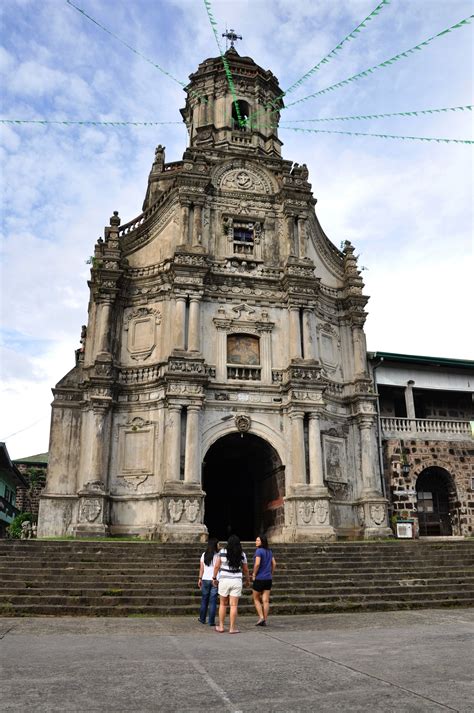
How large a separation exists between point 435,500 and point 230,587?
1785cm

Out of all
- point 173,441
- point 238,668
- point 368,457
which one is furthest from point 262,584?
point 368,457

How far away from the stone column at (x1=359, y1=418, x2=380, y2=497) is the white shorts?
45.3 ft

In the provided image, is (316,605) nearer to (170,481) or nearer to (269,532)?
(170,481)

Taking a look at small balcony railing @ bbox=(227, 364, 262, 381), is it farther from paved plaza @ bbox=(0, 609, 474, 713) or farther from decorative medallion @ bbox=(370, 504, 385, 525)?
paved plaza @ bbox=(0, 609, 474, 713)

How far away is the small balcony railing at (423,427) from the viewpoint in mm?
25250

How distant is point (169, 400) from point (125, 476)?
316 cm

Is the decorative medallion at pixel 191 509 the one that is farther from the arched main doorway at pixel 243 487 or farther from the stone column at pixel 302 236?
the stone column at pixel 302 236

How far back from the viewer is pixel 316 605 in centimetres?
1300

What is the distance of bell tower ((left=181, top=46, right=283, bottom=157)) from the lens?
2845 centimetres

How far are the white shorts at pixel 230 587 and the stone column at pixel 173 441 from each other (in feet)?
34.9

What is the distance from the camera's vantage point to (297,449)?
21719mm

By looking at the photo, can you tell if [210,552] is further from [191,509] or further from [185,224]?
[185,224]

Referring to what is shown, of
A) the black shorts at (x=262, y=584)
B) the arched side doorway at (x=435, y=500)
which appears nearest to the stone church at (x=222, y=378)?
the arched side doorway at (x=435, y=500)

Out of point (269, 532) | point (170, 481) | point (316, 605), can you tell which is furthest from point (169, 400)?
point (316, 605)
